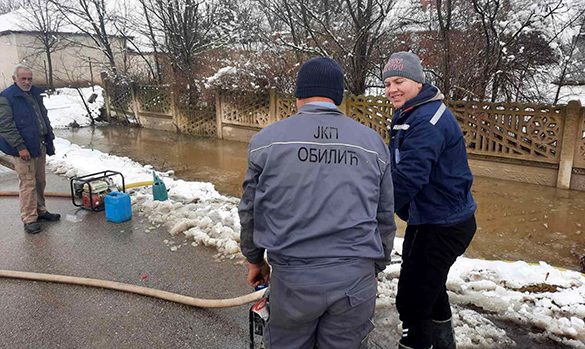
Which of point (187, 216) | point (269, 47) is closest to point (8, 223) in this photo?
point (187, 216)

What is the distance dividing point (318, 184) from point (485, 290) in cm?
287

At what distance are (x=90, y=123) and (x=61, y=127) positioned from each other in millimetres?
1404

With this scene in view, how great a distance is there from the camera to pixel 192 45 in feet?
50.6

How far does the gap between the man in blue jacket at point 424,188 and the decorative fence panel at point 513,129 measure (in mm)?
6145

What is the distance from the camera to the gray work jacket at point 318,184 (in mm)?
1814

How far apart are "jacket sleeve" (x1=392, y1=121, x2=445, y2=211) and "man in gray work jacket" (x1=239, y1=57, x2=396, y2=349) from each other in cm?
37

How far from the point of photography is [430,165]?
231cm

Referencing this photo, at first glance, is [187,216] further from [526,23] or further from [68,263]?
[526,23]

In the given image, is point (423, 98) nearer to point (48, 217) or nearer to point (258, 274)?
point (258, 274)

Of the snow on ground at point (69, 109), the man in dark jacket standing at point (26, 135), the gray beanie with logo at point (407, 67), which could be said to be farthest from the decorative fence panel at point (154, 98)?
the gray beanie with logo at point (407, 67)

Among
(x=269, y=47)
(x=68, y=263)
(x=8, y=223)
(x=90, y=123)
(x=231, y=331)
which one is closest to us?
(x=231, y=331)

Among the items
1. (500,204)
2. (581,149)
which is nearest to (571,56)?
(581,149)

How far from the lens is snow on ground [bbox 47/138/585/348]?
323 cm

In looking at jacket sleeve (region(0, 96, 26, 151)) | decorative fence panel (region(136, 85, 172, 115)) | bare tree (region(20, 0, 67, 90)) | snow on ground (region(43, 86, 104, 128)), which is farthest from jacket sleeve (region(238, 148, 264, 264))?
bare tree (region(20, 0, 67, 90))
